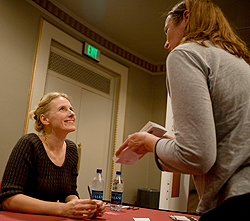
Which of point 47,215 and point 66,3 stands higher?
point 66,3

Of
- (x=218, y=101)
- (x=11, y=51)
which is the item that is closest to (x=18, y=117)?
(x=11, y=51)

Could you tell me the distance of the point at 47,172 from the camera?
5.27 feet

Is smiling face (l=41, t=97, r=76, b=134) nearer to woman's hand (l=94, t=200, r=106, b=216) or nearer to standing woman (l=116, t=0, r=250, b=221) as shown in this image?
woman's hand (l=94, t=200, r=106, b=216)

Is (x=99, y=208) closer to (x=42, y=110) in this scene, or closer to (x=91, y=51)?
(x=42, y=110)

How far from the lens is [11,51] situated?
323 centimetres

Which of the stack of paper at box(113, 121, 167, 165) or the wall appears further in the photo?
the wall

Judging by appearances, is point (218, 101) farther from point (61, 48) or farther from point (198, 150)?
point (61, 48)

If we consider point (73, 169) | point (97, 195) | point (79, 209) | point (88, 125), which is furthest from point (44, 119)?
point (88, 125)

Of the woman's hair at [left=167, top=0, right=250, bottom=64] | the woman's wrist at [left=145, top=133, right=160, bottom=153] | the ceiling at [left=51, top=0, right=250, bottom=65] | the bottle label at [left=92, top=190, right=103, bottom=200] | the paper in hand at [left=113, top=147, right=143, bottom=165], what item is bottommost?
the bottle label at [left=92, top=190, right=103, bottom=200]

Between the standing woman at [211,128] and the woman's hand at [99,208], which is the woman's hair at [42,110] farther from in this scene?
the standing woman at [211,128]

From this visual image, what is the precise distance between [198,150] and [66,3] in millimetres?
3685

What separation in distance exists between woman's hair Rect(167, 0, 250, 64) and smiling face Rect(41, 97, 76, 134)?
3.84ft

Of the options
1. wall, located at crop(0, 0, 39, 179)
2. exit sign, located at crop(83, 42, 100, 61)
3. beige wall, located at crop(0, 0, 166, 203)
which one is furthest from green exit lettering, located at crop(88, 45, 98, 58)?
wall, located at crop(0, 0, 39, 179)

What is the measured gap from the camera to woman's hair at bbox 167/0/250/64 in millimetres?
824
